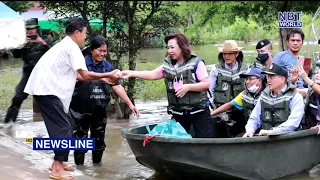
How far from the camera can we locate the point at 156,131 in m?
6.43

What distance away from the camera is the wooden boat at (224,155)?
5.94 m

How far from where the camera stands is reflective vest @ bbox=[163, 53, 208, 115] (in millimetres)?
6203

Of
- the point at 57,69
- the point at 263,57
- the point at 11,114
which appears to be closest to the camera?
the point at 57,69

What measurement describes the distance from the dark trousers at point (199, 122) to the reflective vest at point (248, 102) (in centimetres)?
61

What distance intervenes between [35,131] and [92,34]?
7.29 ft

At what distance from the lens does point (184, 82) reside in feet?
20.4

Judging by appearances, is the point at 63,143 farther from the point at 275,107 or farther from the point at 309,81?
the point at 309,81

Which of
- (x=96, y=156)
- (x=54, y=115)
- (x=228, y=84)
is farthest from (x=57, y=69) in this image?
(x=228, y=84)

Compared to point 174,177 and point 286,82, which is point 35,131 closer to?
point 174,177

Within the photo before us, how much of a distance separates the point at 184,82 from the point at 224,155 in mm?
864

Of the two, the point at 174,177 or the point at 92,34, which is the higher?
the point at 92,34

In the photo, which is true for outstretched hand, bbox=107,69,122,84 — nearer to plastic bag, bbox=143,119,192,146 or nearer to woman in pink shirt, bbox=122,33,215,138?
woman in pink shirt, bbox=122,33,215,138

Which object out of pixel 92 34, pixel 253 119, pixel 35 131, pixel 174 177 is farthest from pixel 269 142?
pixel 92 34

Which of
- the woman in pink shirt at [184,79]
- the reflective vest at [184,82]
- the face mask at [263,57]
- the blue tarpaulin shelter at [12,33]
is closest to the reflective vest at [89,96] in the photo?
the woman in pink shirt at [184,79]
